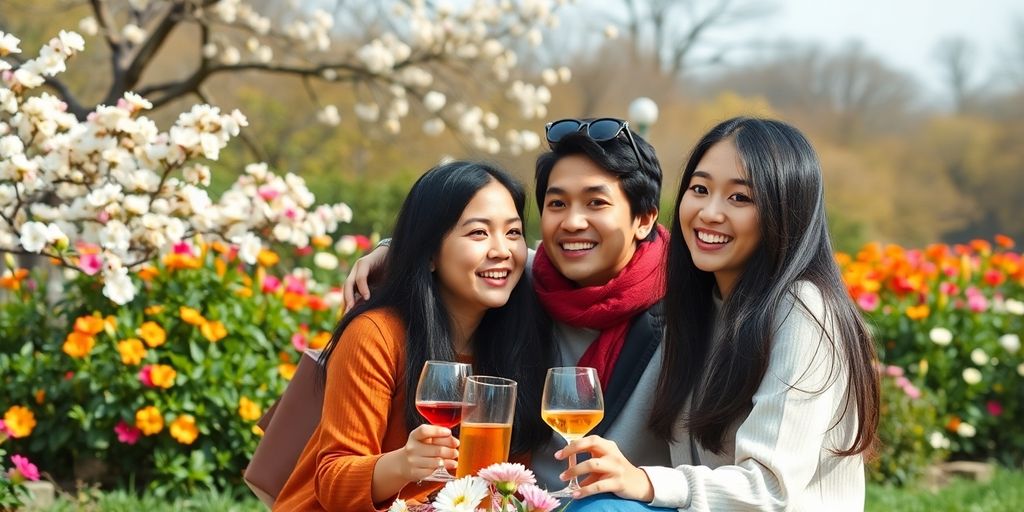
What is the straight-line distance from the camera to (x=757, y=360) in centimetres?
274

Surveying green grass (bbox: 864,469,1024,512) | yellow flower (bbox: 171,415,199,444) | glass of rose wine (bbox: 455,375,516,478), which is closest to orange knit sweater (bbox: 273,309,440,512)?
glass of rose wine (bbox: 455,375,516,478)

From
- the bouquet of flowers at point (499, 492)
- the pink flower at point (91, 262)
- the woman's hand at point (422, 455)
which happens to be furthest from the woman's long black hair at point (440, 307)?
the pink flower at point (91, 262)

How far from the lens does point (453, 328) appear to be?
3244 mm

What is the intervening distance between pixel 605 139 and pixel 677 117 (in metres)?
25.7

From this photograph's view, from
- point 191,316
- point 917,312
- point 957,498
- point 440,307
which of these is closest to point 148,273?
point 191,316

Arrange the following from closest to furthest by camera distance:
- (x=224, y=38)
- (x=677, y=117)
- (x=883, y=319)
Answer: (x=883, y=319)
(x=224, y=38)
(x=677, y=117)

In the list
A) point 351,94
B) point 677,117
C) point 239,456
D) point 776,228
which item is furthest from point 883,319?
point 677,117

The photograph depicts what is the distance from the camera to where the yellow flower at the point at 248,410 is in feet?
15.4

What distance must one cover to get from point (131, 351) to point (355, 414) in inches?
80.2

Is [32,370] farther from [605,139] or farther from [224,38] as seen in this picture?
[224,38]

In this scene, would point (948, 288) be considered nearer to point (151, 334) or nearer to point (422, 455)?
point (151, 334)

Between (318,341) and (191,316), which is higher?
(191,316)

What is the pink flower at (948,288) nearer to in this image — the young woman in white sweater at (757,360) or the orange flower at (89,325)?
the young woman in white sweater at (757,360)

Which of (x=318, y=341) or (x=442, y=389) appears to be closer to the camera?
(x=442, y=389)
